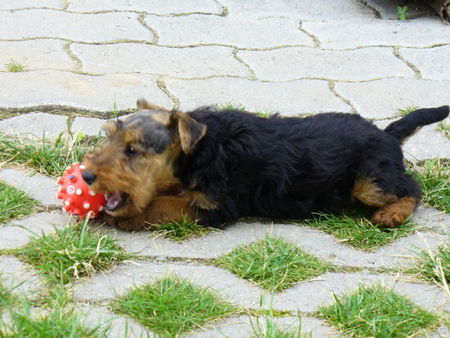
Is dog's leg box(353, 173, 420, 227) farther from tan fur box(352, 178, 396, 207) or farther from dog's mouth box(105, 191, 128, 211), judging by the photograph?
dog's mouth box(105, 191, 128, 211)

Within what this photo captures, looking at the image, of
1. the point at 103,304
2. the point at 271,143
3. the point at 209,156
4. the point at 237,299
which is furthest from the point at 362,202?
the point at 103,304

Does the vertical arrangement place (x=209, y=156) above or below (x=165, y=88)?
above

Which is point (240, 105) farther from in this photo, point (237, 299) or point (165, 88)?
point (237, 299)

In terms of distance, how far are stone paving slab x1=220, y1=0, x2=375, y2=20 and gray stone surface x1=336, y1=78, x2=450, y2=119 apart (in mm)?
1887

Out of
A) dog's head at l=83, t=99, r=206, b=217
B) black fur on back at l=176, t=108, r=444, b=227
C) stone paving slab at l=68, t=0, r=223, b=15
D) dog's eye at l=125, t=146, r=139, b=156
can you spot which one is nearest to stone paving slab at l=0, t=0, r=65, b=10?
stone paving slab at l=68, t=0, r=223, b=15

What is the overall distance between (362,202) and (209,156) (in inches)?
40.1

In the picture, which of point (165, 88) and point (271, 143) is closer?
point (271, 143)

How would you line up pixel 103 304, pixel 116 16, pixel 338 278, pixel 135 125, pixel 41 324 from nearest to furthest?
pixel 41 324, pixel 103 304, pixel 338 278, pixel 135 125, pixel 116 16

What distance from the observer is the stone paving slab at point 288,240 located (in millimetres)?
4102

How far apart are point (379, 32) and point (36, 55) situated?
3364 millimetres

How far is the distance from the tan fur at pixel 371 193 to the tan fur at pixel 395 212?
4cm

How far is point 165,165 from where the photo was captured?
4.33m

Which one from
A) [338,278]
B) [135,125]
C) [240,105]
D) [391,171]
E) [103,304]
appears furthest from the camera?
[240,105]

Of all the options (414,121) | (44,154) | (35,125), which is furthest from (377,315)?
(35,125)
